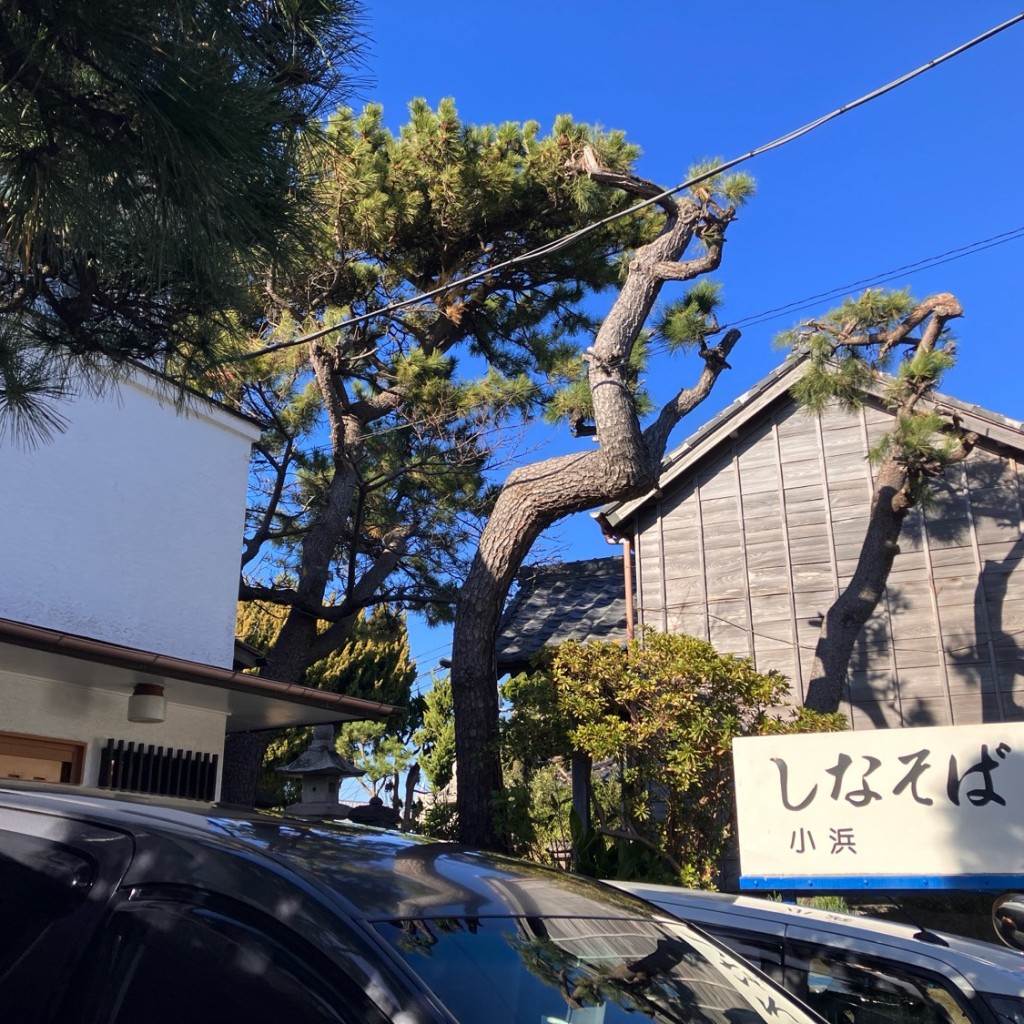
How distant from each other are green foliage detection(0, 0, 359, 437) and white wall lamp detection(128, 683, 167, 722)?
Answer: 145 inches

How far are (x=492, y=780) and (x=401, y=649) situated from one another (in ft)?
44.0

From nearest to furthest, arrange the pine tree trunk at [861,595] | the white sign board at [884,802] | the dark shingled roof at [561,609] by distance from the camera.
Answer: the white sign board at [884,802]
the pine tree trunk at [861,595]
the dark shingled roof at [561,609]

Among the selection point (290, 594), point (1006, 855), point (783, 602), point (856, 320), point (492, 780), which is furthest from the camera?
point (783, 602)

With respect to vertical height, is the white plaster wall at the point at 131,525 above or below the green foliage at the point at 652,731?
above

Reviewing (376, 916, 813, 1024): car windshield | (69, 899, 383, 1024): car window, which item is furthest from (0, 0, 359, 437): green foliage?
(376, 916, 813, 1024): car windshield

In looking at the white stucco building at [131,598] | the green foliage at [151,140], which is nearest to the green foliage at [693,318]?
the white stucco building at [131,598]

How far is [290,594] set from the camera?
A: 12664 mm

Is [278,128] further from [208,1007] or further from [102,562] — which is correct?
[102,562]

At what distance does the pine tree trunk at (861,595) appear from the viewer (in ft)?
38.7

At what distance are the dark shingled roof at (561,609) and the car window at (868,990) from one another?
10035 millimetres

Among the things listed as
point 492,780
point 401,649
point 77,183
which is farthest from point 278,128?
point 401,649

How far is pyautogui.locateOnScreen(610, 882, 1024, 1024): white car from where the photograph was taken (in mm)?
3432

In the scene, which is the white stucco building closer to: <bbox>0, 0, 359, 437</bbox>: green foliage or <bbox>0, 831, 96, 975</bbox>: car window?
<bbox>0, 0, 359, 437</bbox>: green foliage

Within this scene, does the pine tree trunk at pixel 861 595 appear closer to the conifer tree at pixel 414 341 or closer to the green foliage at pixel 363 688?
the conifer tree at pixel 414 341
